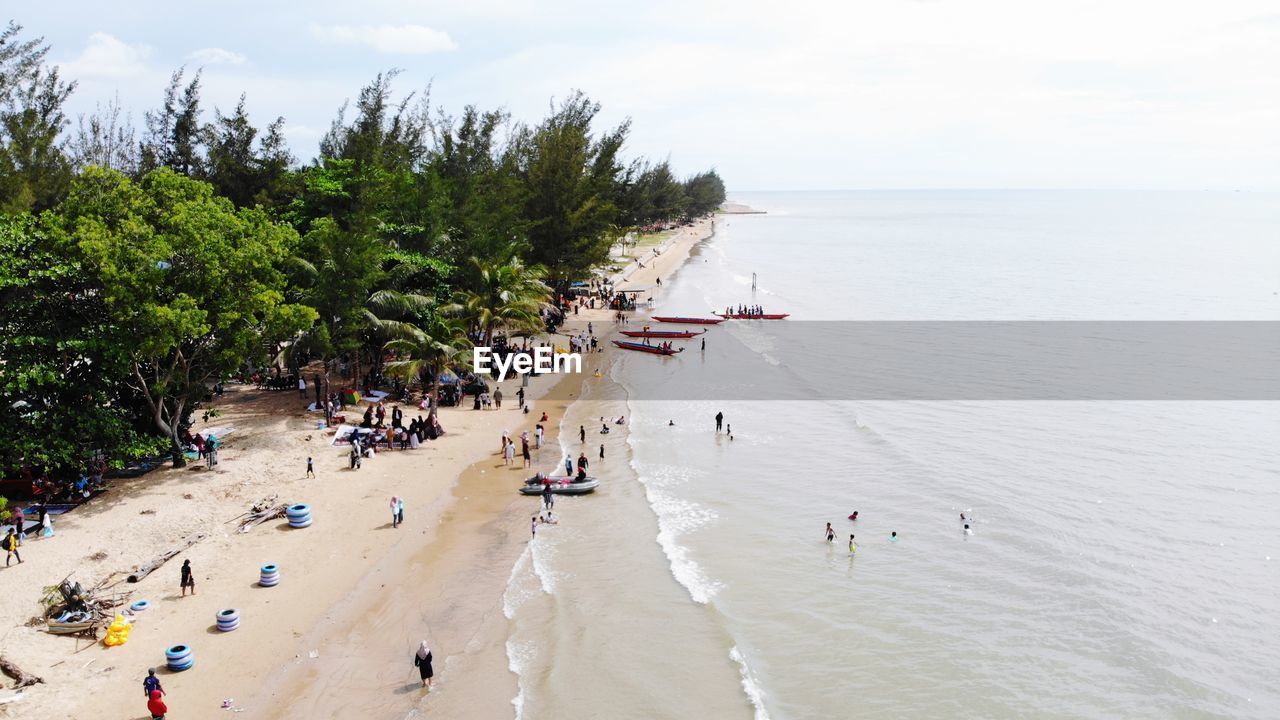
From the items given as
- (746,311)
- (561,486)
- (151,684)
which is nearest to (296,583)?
(151,684)

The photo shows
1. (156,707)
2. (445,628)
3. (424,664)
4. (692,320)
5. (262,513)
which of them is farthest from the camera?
(692,320)

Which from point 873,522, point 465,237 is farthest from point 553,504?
point 465,237

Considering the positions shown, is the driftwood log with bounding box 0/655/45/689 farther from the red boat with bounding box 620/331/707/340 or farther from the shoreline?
the red boat with bounding box 620/331/707/340

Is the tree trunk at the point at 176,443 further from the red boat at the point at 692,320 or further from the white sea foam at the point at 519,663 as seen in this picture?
the red boat at the point at 692,320

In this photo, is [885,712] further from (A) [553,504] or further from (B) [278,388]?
(B) [278,388]

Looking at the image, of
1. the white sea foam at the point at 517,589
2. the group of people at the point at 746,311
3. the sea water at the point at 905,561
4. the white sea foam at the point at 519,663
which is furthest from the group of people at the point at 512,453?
the group of people at the point at 746,311

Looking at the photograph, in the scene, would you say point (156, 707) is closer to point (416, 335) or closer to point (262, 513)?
point (262, 513)

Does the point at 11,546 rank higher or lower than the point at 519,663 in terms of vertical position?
higher

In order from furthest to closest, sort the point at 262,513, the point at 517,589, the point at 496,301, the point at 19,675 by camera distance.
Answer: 1. the point at 496,301
2. the point at 262,513
3. the point at 517,589
4. the point at 19,675
